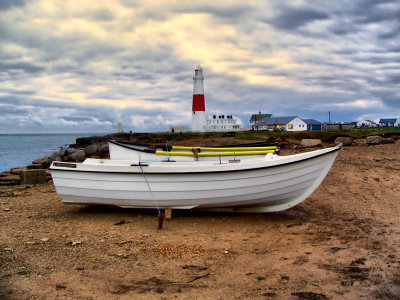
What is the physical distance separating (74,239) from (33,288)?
211 cm

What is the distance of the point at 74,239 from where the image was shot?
6996 mm

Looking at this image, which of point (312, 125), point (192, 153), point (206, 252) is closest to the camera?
point (206, 252)

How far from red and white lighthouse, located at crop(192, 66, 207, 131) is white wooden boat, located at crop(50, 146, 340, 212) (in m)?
35.3

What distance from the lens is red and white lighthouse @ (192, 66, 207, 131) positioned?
1663 inches

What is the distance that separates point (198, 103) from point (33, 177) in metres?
31.8

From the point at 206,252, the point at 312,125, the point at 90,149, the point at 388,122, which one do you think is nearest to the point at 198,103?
the point at 90,149

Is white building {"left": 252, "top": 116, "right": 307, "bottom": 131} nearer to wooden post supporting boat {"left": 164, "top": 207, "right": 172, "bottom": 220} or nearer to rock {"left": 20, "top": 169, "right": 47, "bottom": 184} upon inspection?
rock {"left": 20, "top": 169, "right": 47, "bottom": 184}

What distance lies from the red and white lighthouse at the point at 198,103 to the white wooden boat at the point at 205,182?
1388 inches

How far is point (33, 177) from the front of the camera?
14.0 m

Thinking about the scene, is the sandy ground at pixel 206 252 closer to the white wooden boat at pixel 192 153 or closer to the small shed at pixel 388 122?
the white wooden boat at pixel 192 153

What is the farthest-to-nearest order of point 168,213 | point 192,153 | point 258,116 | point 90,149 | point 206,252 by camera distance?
1. point 258,116
2. point 90,149
3. point 192,153
4. point 168,213
5. point 206,252

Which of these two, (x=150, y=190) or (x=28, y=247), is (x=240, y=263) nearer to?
(x=150, y=190)

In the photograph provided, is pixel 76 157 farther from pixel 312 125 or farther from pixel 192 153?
pixel 312 125

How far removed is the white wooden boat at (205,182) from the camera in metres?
7.37
